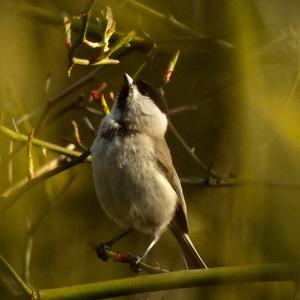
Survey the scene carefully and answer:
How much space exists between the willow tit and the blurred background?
101mm

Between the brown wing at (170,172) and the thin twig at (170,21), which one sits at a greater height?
the thin twig at (170,21)

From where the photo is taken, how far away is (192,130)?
10.4 feet

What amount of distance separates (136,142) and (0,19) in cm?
128

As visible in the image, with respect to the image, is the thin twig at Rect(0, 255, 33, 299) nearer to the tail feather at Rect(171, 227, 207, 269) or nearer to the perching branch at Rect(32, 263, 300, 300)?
the perching branch at Rect(32, 263, 300, 300)

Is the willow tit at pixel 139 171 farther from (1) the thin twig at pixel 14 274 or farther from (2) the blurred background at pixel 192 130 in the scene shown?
(1) the thin twig at pixel 14 274

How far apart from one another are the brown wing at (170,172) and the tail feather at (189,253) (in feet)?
0.14

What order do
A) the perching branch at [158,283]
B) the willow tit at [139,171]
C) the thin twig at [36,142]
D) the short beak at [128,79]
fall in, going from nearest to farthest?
the perching branch at [158,283]
the thin twig at [36,142]
the short beak at [128,79]
the willow tit at [139,171]

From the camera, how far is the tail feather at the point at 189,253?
272 cm

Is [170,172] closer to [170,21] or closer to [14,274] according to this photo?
[170,21]

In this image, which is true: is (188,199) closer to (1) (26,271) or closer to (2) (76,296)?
(1) (26,271)

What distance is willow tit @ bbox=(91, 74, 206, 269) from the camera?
2.71 m

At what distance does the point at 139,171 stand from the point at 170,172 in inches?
5.9

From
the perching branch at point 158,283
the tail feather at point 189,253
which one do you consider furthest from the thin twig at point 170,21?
the perching branch at point 158,283

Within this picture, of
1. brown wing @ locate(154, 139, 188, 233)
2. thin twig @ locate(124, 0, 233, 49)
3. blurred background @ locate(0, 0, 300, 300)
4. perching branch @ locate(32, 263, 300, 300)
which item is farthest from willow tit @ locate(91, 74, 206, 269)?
perching branch @ locate(32, 263, 300, 300)
